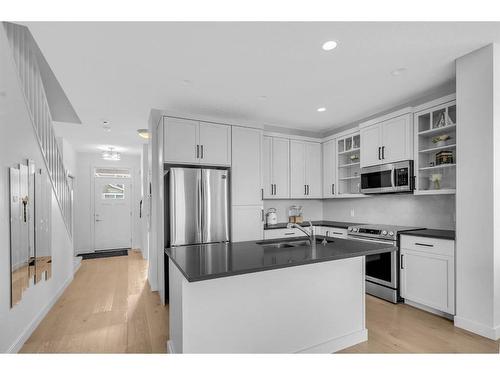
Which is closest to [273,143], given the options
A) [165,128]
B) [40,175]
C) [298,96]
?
[298,96]

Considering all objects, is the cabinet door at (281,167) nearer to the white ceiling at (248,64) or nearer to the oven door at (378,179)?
the white ceiling at (248,64)

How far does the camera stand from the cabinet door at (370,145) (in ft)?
12.2

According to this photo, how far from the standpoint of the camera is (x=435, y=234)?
2857 millimetres

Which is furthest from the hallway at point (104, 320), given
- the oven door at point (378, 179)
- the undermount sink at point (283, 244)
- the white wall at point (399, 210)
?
the white wall at point (399, 210)

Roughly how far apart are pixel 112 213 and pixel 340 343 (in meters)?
6.58

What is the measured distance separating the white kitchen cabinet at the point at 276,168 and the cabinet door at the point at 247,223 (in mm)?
545

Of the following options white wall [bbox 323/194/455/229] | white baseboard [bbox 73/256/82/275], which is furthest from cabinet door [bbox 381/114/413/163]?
white baseboard [bbox 73/256/82/275]

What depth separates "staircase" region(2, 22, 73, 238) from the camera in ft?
7.86

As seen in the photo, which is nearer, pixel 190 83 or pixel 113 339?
pixel 113 339

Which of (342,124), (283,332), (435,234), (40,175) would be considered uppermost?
(342,124)

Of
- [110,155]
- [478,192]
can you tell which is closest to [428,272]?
[478,192]
